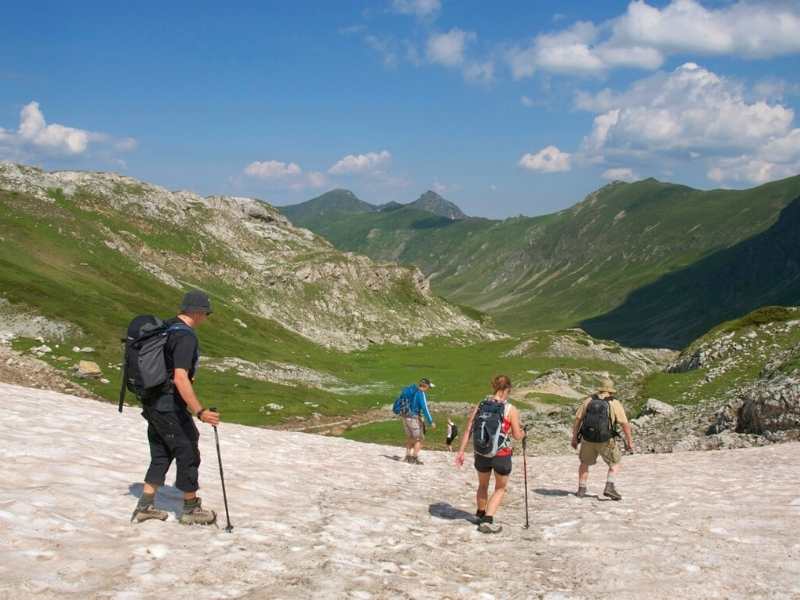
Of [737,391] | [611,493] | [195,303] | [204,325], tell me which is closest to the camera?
[195,303]

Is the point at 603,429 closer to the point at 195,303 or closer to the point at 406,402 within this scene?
the point at 406,402

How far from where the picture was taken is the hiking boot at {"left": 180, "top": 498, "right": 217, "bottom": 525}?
37.4 ft

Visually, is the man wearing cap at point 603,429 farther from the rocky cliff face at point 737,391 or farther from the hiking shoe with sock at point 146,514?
the rocky cliff face at point 737,391

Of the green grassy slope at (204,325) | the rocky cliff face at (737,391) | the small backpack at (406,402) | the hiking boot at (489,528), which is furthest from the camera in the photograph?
the green grassy slope at (204,325)

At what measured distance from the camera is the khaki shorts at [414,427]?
80.1 ft

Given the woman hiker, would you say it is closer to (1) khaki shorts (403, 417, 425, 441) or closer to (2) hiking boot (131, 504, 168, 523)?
(2) hiking boot (131, 504, 168, 523)

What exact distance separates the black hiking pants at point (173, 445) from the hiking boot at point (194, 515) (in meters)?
0.33

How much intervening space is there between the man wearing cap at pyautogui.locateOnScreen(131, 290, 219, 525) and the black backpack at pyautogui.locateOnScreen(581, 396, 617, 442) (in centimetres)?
1111

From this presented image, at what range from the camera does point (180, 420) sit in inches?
440

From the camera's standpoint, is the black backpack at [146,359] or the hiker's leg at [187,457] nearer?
the black backpack at [146,359]

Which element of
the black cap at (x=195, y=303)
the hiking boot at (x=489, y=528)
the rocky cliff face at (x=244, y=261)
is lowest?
the hiking boot at (x=489, y=528)

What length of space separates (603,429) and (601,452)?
0.98m

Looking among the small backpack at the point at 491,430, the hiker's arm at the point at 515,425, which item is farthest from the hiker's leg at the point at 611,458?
the small backpack at the point at 491,430

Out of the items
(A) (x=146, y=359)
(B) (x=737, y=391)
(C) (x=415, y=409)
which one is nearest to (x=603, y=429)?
(C) (x=415, y=409)
